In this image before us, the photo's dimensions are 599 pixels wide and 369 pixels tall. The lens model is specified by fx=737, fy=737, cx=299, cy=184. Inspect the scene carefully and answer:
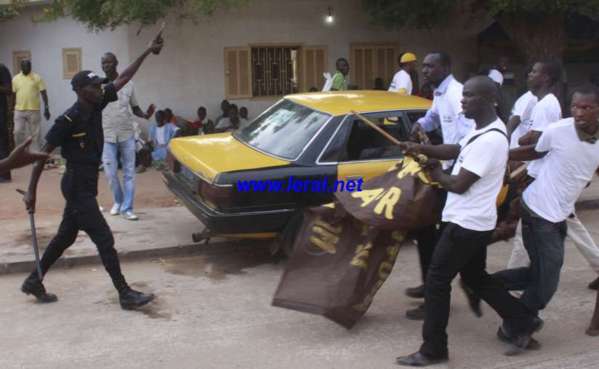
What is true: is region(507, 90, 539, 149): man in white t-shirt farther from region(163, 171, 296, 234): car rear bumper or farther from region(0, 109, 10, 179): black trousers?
region(0, 109, 10, 179): black trousers

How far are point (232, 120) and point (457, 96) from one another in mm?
7066

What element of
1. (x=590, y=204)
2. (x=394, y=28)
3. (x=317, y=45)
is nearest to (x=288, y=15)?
(x=317, y=45)

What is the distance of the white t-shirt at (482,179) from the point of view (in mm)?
4133

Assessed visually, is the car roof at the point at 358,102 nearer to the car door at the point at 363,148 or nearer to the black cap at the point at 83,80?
the car door at the point at 363,148

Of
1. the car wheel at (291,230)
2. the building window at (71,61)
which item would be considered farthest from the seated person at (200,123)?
the car wheel at (291,230)

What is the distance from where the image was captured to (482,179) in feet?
13.7

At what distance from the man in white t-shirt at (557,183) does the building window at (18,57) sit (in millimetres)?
A: 10726

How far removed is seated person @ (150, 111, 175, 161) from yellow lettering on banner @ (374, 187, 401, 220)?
7.44 metres

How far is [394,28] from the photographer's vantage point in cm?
1354

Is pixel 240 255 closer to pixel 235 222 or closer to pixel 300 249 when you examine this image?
pixel 235 222

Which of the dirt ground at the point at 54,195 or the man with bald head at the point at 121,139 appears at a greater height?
the man with bald head at the point at 121,139

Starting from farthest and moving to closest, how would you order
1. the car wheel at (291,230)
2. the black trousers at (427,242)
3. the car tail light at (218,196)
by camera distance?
the car wheel at (291,230) → the car tail light at (218,196) → the black trousers at (427,242)

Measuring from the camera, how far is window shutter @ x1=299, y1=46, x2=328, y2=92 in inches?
523

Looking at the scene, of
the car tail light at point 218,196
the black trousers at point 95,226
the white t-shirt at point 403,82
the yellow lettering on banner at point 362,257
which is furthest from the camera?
the white t-shirt at point 403,82
